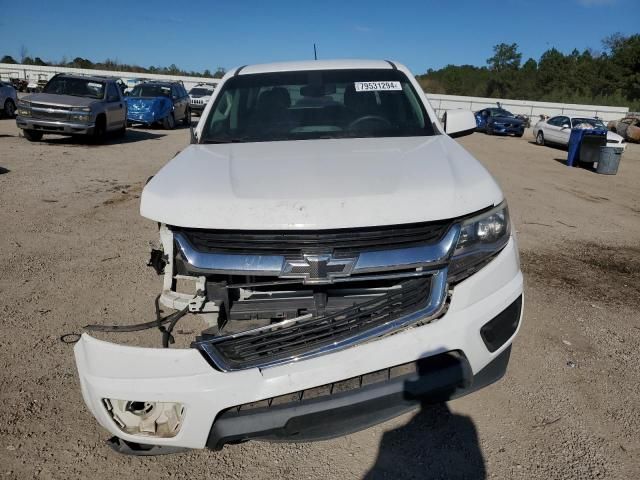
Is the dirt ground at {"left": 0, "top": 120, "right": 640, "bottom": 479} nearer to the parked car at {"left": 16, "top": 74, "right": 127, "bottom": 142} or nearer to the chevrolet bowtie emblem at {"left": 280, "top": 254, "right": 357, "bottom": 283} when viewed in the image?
the chevrolet bowtie emblem at {"left": 280, "top": 254, "right": 357, "bottom": 283}

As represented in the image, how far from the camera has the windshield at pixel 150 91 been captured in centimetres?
1936

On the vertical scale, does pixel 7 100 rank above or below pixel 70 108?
below

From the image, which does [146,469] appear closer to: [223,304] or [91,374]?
[91,374]

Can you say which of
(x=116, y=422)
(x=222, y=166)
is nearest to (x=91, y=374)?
(x=116, y=422)

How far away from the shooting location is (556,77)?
6700 cm

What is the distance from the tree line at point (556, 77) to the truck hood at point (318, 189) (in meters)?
48.2

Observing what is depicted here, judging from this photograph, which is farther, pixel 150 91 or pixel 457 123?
pixel 150 91

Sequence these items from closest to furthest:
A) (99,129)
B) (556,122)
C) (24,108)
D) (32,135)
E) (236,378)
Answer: (236,378), (24,108), (32,135), (99,129), (556,122)

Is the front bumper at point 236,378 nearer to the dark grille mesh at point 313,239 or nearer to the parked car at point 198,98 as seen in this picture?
the dark grille mesh at point 313,239

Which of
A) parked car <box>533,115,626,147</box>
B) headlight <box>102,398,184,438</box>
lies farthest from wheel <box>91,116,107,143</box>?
parked car <box>533,115,626,147</box>

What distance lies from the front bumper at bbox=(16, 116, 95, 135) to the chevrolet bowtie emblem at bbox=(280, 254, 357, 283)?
41.6 ft

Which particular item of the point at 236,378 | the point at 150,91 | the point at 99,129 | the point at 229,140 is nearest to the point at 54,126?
the point at 99,129

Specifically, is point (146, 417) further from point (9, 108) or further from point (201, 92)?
point (201, 92)

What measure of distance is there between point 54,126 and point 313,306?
1291 centimetres
